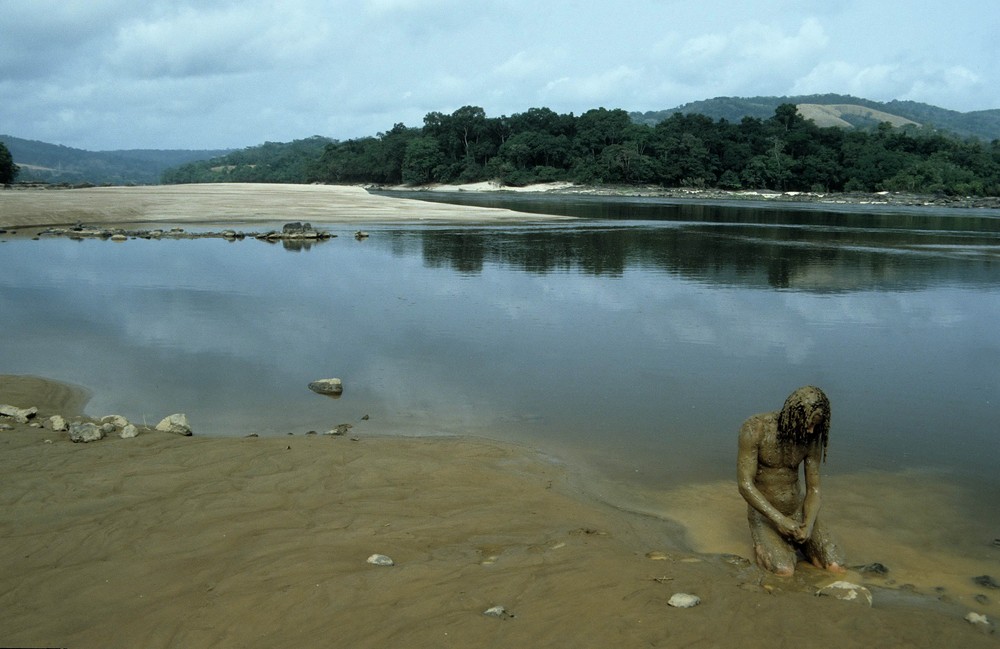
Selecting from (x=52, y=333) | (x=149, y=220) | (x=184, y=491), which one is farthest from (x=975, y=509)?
(x=149, y=220)

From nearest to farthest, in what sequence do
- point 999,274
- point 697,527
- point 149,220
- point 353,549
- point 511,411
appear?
point 353,549 → point 697,527 → point 511,411 → point 999,274 → point 149,220

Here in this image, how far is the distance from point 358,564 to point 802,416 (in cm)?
346

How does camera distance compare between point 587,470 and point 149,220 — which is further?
point 149,220

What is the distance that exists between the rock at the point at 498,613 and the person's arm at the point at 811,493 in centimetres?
246

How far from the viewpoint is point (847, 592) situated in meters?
5.37

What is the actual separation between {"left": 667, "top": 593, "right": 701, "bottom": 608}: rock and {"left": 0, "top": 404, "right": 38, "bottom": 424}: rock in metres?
7.51

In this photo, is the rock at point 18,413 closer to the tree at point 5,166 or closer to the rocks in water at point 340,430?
the rocks in water at point 340,430

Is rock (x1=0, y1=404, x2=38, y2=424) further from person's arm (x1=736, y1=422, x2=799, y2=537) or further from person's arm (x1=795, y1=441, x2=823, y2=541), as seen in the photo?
person's arm (x1=795, y1=441, x2=823, y2=541)

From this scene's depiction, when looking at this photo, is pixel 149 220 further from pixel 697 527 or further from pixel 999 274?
pixel 697 527

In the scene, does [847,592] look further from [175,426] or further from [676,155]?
[676,155]

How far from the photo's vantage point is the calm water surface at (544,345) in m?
9.42

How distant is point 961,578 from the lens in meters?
5.93

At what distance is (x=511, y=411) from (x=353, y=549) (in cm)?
449

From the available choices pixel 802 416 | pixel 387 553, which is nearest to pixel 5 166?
pixel 387 553
